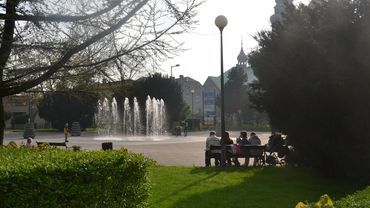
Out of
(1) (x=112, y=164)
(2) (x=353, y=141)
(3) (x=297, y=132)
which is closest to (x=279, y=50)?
(3) (x=297, y=132)

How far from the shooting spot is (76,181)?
5941mm

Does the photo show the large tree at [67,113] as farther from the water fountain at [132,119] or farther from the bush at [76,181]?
the bush at [76,181]

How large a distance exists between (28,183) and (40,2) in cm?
397

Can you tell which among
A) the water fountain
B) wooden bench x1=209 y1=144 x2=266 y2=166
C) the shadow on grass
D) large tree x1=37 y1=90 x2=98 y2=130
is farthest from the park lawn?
large tree x1=37 y1=90 x2=98 y2=130

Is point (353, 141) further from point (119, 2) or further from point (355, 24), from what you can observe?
point (119, 2)

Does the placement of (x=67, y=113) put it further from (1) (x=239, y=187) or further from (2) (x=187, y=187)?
(1) (x=239, y=187)

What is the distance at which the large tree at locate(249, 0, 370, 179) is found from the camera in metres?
12.4

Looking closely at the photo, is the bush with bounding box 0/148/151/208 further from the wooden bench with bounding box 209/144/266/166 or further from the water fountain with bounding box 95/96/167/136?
the water fountain with bounding box 95/96/167/136

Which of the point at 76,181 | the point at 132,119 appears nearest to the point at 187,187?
the point at 76,181

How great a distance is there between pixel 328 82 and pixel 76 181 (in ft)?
26.4

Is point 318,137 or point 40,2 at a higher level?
point 40,2

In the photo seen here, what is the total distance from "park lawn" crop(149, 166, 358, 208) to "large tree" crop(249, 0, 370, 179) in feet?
2.55

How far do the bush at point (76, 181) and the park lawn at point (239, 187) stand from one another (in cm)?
245

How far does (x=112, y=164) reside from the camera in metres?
6.43
